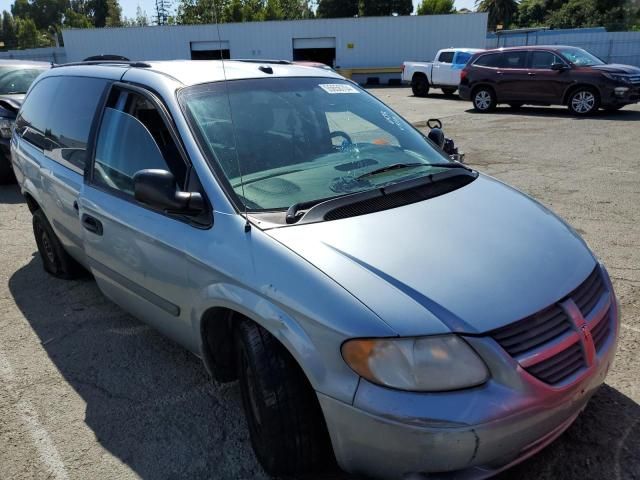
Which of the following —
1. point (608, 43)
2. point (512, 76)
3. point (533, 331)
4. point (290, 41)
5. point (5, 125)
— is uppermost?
point (290, 41)

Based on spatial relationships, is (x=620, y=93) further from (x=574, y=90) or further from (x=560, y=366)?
(x=560, y=366)

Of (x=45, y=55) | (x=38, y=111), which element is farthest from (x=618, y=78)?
(x=45, y=55)

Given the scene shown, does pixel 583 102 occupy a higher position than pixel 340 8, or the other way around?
pixel 340 8

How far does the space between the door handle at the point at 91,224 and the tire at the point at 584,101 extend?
1336 cm

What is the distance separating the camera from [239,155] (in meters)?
2.73

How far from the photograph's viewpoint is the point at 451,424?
180 cm

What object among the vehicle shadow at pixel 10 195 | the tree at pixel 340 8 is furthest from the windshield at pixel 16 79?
the tree at pixel 340 8

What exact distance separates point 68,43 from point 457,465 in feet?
129

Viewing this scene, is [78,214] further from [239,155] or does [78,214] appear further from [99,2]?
[99,2]

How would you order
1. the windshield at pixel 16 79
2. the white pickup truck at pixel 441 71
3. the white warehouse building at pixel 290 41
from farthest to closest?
1. the white warehouse building at pixel 290 41
2. the white pickup truck at pixel 441 71
3. the windshield at pixel 16 79

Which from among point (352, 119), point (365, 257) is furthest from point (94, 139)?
point (365, 257)

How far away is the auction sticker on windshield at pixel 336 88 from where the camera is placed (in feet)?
11.3

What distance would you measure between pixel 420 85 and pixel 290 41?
15.2 metres

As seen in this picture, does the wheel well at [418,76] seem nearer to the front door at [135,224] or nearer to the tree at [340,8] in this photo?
the front door at [135,224]
